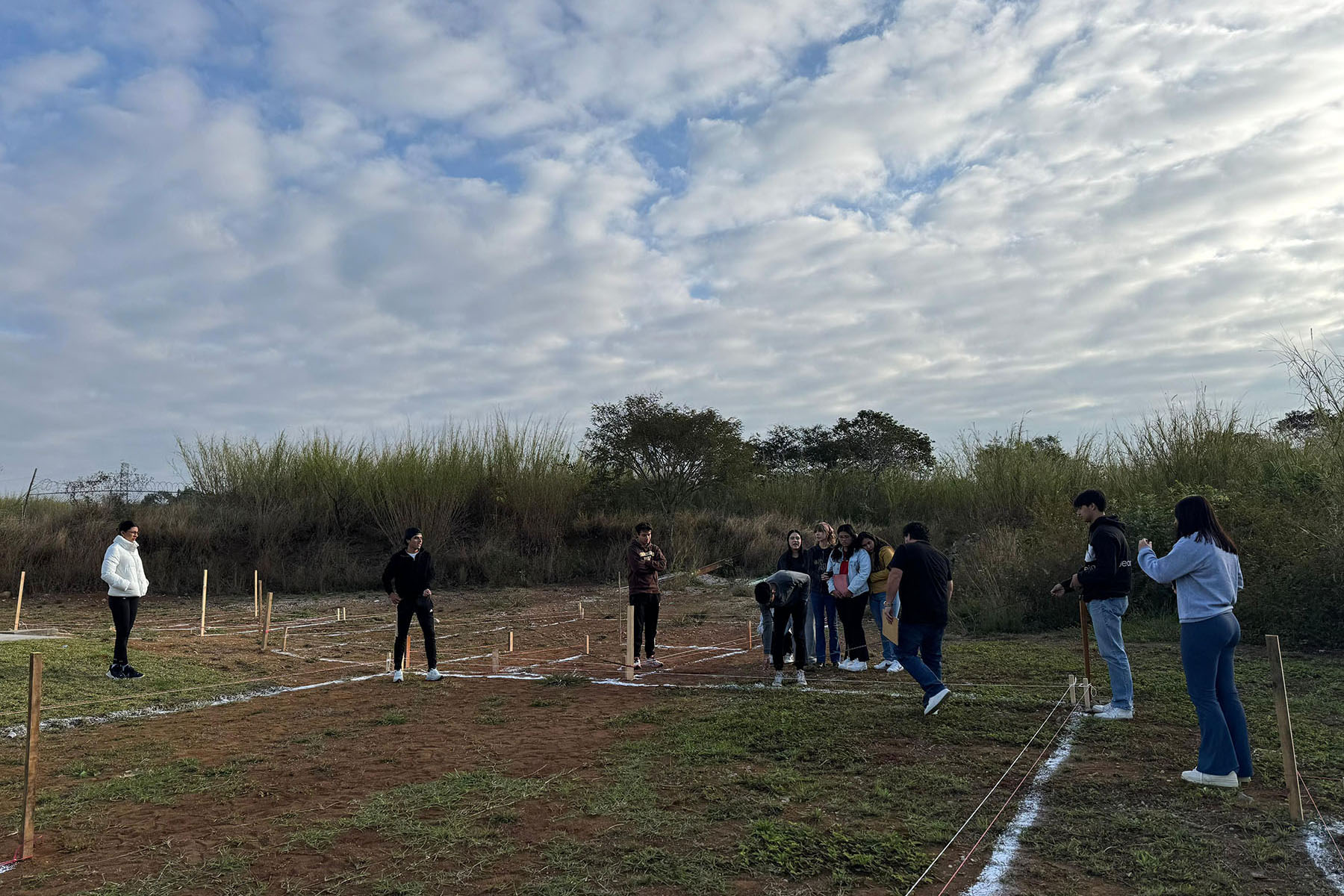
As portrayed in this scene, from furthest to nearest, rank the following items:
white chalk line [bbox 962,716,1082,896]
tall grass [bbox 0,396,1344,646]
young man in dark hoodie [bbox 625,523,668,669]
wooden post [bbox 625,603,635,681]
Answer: tall grass [bbox 0,396,1344,646], young man in dark hoodie [bbox 625,523,668,669], wooden post [bbox 625,603,635,681], white chalk line [bbox 962,716,1082,896]

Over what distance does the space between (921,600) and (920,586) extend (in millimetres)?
109

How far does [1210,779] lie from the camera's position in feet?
16.2

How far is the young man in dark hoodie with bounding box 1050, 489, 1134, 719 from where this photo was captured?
6.26 metres

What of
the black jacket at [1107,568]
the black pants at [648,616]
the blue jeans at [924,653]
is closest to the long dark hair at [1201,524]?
the black jacket at [1107,568]

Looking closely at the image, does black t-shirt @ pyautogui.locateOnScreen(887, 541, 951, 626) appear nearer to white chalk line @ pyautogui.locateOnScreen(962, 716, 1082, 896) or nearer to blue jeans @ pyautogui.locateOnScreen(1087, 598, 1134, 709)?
blue jeans @ pyautogui.locateOnScreen(1087, 598, 1134, 709)

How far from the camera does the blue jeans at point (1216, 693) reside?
482 centimetres

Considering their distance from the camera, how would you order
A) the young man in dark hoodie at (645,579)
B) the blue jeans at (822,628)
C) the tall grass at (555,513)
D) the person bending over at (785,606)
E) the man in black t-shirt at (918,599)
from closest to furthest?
1. the man in black t-shirt at (918,599)
2. the person bending over at (785,606)
3. the blue jeans at (822,628)
4. the young man in dark hoodie at (645,579)
5. the tall grass at (555,513)

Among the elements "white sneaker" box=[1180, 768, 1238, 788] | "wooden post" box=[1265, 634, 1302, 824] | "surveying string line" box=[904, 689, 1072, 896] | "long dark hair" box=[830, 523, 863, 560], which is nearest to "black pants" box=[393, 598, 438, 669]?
"long dark hair" box=[830, 523, 863, 560]

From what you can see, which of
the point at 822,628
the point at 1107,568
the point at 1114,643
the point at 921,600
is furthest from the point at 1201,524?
the point at 822,628

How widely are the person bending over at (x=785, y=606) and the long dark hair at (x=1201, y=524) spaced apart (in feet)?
13.3

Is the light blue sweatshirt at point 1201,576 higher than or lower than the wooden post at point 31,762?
higher

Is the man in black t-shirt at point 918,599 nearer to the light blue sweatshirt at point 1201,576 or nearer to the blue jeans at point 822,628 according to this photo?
the light blue sweatshirt at point 1201,576

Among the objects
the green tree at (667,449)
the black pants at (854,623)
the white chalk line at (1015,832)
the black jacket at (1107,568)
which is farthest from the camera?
the green tree at (667,449)

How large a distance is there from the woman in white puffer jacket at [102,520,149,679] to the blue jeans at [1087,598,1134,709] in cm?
899
